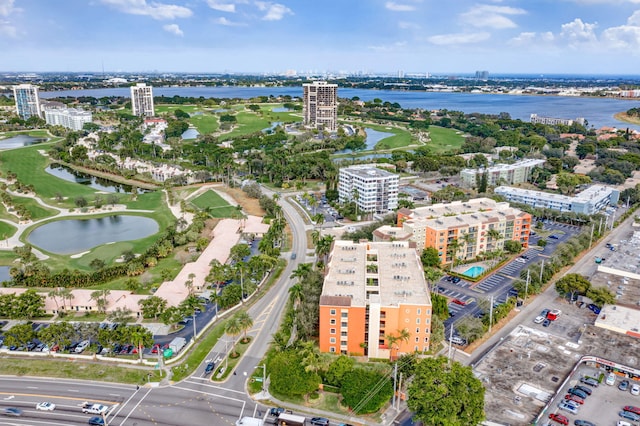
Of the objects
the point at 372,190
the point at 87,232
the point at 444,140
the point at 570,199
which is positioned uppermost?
the point at 444,140

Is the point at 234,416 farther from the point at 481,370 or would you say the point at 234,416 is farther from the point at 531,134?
the point at 531,134

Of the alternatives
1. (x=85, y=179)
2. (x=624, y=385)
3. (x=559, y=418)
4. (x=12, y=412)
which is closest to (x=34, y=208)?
(x=85, y=179)

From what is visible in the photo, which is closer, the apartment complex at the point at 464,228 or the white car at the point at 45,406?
the white car at the point at 45,406

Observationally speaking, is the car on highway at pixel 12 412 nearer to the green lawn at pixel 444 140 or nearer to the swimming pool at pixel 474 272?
the swimming pool at pixel 474 272

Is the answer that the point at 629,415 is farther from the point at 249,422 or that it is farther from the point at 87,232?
the point at 87,232

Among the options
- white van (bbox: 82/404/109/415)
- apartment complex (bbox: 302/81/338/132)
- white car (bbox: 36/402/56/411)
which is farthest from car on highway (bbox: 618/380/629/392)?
apartment complex (bbox: 302/81/338/132)

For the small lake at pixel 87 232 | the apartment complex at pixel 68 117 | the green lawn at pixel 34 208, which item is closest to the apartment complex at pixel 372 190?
the small lake at pixel 87 232

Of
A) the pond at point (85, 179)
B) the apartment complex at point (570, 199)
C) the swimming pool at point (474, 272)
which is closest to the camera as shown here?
the swimming pool at point (474, 272)

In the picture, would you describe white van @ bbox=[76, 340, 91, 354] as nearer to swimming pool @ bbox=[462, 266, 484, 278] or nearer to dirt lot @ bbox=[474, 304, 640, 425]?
dirt lot @ bbox=[474, 304, 640, 425]
